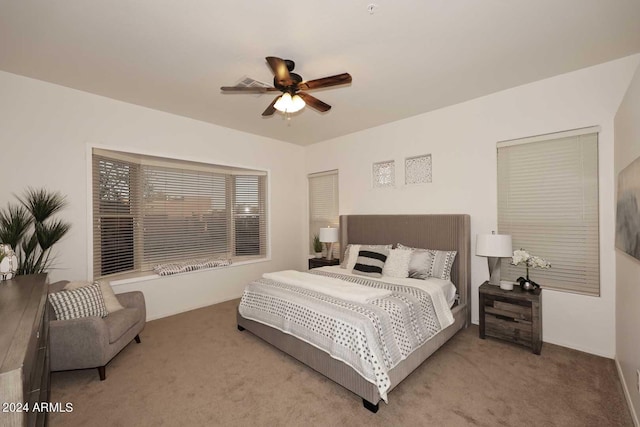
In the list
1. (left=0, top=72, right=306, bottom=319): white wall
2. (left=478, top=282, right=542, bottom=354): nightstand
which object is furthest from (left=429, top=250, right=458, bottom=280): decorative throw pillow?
(left=0, top=72, right=306, bottom=319): white wall

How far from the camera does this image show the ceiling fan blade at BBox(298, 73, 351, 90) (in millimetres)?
2221

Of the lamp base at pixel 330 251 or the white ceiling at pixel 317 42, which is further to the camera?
the lamp base at pixel 330 251

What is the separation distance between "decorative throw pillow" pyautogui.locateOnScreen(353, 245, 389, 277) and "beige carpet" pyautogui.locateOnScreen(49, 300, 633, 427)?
111cm

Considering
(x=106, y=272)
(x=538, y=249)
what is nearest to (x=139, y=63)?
(x=106, y=272)

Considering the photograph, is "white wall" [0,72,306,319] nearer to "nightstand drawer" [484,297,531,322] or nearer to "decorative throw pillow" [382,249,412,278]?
"decorative throw pillow" [382,249,412,278]

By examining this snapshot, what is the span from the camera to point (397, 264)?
3.51m

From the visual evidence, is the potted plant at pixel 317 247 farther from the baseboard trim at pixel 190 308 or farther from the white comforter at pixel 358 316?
the white comforter at pixel 358 316

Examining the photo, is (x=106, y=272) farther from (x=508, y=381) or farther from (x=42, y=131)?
(x=508, y=381)

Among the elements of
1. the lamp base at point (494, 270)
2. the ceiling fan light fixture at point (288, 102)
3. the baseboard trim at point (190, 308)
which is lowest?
the baseboard trim at point (190, 308)

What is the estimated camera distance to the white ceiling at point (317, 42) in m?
1.96

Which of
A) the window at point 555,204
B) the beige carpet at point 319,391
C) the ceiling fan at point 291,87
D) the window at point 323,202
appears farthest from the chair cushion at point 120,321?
the window at point 555,204

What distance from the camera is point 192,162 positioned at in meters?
4.35

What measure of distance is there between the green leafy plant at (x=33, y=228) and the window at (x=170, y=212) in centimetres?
44

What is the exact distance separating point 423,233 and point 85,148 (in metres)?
4.31
